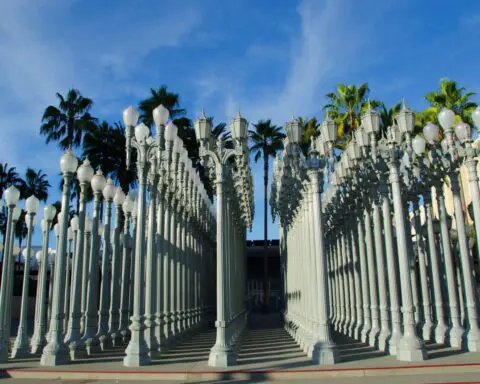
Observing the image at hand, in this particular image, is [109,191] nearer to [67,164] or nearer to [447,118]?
[67,164]

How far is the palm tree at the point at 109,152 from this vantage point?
29453 mm

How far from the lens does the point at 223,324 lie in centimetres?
1044

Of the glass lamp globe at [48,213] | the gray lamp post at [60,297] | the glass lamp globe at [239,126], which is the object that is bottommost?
the gray lamp post at [60,297]

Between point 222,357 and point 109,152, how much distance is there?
22.5m

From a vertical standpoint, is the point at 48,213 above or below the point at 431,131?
below

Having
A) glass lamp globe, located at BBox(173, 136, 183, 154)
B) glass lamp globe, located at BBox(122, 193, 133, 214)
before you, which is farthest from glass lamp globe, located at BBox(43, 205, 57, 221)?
glass lamp globe, located at BBox(173, 136, 183, 154)

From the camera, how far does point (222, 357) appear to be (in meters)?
10.1

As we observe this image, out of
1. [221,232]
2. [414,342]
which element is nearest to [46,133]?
[221,232]

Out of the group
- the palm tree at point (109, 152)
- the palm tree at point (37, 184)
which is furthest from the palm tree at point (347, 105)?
the palm tree at point (37, 184)

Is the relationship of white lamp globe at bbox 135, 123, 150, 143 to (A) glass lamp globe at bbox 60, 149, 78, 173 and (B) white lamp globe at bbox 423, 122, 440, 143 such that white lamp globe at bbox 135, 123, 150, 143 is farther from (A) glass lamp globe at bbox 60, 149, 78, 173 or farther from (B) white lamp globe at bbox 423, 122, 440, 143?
(B) white lamp globe at bbox 423, 122, 440, 143

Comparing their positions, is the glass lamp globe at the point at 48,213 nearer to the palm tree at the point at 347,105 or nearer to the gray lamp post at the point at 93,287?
the gray lamp post at the point at 93,287

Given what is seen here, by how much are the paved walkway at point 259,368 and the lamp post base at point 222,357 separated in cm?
22

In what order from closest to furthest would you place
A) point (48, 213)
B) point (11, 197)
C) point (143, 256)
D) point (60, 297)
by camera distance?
point (143, 256) < point (60, 297) < point (11, 197) < point (48, 213)

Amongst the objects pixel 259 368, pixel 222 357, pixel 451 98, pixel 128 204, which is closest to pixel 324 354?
pixel 259 368
